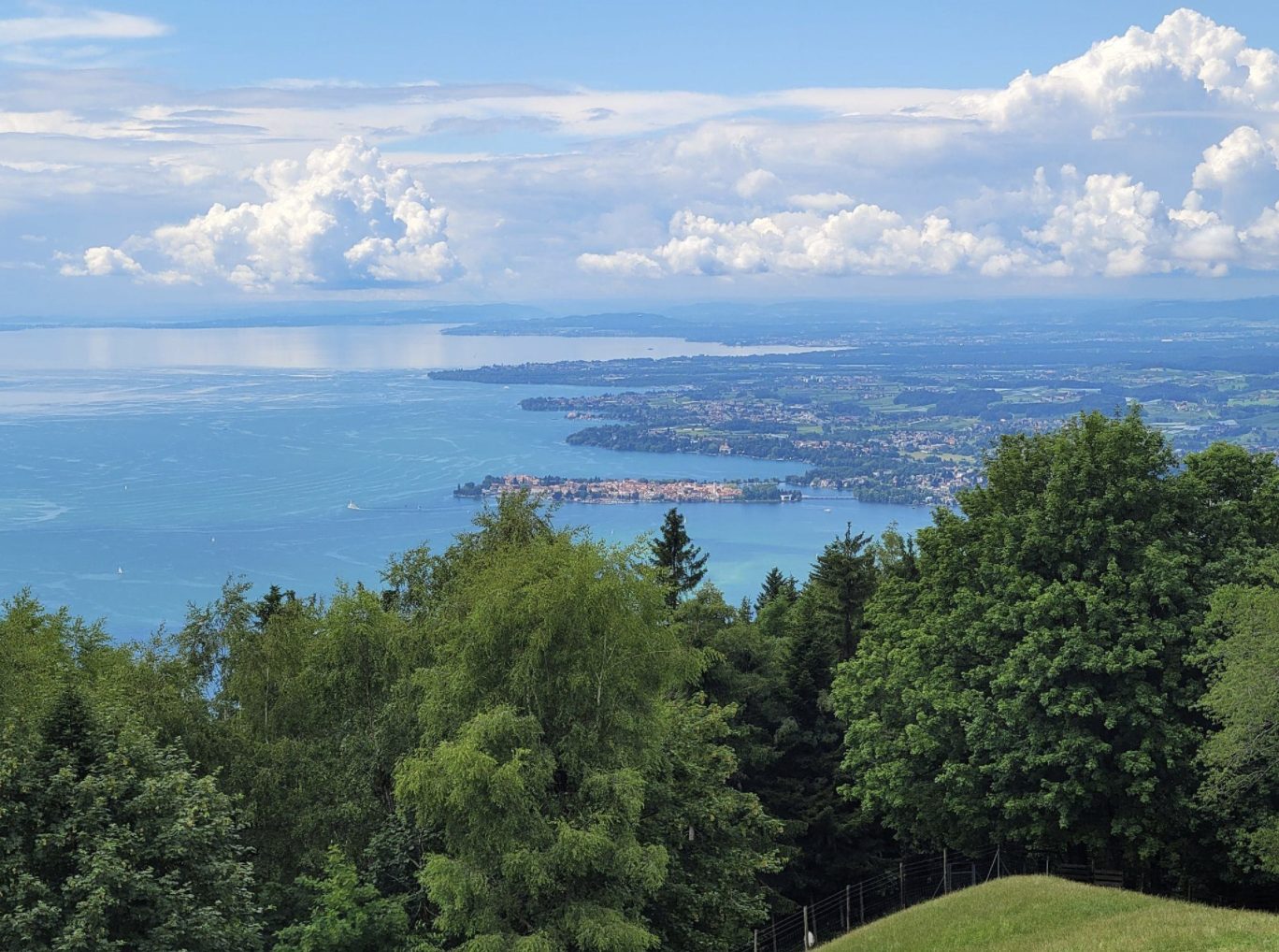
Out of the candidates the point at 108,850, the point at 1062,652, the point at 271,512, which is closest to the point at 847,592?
the point at 1062,652

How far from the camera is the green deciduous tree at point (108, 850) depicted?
12.8 m

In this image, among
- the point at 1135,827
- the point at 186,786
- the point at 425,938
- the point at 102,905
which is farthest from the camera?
the point at 1135,827

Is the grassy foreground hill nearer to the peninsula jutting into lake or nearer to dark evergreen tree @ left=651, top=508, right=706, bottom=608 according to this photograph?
dark evergreen tree @ left=651, top=508, right=706, bottom=608

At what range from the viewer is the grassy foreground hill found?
47.9 ft

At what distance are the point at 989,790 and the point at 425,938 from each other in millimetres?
12698

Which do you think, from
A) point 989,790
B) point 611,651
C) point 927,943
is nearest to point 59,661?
point 611,651

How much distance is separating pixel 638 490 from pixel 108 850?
428 ft

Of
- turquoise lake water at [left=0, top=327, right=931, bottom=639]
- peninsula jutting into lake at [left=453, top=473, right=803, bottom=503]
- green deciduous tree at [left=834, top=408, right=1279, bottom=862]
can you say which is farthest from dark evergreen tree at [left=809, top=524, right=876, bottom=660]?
peninsula jutting into lake at [left=453, top=473, right=803, bottom=503]

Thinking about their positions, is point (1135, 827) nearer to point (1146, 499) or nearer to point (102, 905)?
point (1146, 499)

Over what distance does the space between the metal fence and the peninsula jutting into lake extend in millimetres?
106001

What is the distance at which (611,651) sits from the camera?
1869 cm

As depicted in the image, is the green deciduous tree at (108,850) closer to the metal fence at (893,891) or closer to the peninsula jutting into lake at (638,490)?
the metal fence at (893,891)

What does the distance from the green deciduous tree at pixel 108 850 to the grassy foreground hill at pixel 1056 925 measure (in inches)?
414

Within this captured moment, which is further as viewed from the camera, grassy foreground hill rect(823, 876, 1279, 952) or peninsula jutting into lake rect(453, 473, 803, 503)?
peninsula jutting into lake rect(453, 473, 803, 503)
